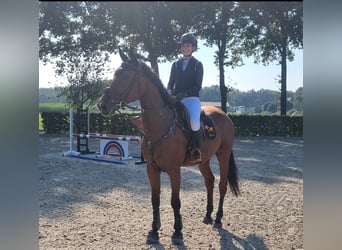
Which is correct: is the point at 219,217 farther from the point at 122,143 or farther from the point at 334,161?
the point at 122,143

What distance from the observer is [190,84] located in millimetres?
4070

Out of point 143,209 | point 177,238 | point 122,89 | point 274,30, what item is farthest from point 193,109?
point 274,30

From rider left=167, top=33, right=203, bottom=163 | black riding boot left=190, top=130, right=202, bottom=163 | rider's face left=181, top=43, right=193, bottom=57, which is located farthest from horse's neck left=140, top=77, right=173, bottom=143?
rider's face left=181, top=43, right=193, bottom=57

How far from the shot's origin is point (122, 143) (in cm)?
923

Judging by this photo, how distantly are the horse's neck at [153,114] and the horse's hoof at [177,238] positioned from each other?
117cm

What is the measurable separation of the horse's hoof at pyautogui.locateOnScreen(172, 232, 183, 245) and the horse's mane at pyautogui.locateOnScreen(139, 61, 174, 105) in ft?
5.17

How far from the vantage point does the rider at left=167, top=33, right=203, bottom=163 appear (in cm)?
398

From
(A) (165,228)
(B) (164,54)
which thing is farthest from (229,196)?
(B) (164,54)

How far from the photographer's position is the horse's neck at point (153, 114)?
3744mm

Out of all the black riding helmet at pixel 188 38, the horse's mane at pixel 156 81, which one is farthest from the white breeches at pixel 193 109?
the black riding helmet at pixel 188 38

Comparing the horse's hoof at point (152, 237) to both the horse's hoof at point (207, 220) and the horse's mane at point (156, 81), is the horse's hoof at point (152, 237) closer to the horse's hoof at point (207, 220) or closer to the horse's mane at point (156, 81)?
the horse's hoof at point (207, 220)

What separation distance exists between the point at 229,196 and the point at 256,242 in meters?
2.12

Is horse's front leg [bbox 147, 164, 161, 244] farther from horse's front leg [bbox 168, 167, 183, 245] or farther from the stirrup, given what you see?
the stirrup

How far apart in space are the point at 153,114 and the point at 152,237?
1.46 m
